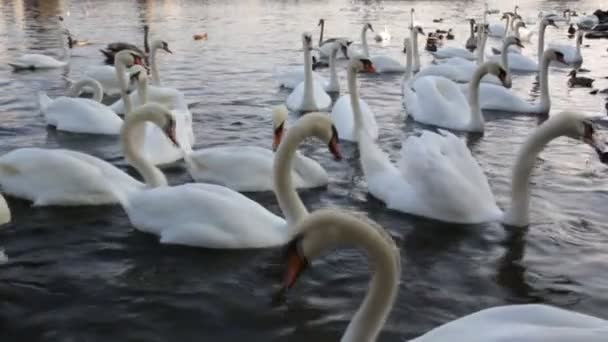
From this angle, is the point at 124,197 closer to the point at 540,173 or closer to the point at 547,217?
the point at 547,217

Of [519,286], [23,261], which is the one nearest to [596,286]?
[519,286]

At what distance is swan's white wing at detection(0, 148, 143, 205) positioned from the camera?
7.48 meters

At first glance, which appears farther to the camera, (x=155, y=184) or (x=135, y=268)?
(x=155, y=184)

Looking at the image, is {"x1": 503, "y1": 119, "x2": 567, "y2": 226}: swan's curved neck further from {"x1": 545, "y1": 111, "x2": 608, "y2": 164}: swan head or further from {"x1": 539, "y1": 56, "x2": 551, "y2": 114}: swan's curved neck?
{"x1": 539, "y1": 56, "x2": 551, "y2": 114}: swan's curved neck

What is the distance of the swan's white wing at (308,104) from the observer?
13.5 m

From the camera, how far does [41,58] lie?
1798 cm

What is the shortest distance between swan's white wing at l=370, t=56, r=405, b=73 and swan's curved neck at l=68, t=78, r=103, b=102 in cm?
778

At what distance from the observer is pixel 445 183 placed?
741cm

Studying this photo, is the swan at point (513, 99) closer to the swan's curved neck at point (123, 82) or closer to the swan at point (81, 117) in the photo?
the swan's curved neck at point (123, 82)

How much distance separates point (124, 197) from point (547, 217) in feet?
14.1

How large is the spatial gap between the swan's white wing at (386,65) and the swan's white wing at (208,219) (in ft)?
41.5

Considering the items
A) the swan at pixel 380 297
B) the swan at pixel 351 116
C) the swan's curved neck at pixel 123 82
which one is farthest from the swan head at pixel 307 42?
the swan at pixel 380 297

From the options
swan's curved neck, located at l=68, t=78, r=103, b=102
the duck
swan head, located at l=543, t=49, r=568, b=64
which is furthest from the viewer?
the duck

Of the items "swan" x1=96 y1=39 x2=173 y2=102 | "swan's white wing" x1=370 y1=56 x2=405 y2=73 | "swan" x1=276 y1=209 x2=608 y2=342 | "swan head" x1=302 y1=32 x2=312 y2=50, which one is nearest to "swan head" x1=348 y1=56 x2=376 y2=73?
"swan" x1=96 y1=39 x2=173 y2=102
